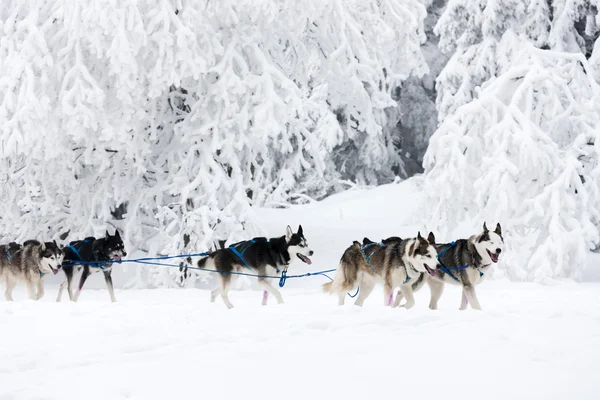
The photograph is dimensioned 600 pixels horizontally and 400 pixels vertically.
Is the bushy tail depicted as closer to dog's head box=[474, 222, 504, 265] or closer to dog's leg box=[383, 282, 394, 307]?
dog's leg box=[383, 282, 394, 307]

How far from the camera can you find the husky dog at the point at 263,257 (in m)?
8.68

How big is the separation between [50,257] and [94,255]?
1.86 ft

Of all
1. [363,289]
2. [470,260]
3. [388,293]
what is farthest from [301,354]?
[363,289]

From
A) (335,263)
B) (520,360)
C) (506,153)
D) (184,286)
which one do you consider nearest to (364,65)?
(506,153)

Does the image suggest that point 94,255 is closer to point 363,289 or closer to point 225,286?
point 225,286

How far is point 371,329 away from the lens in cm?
611

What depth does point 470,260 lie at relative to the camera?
7.60 metres

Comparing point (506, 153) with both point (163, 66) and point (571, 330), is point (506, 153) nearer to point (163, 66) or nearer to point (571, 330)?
point (163, 66)

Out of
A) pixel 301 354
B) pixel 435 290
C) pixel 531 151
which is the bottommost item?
pixel 301 354

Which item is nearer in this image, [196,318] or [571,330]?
[571,330]

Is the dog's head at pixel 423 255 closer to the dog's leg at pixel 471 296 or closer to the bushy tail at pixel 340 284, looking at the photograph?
the dog's leg at pixel 471 296

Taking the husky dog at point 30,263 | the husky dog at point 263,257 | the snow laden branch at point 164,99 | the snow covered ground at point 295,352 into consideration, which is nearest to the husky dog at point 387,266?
the snow covered ground at point 295,352

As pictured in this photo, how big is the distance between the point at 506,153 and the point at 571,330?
8.40m

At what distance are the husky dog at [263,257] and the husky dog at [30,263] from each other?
2258mm
